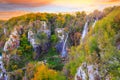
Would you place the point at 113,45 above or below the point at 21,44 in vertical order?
above

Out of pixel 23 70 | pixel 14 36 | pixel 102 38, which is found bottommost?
pixel 23 70

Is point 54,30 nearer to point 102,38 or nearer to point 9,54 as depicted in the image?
point 9,54

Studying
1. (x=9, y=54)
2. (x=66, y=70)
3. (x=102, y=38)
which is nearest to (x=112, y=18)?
(x=102, y=38)

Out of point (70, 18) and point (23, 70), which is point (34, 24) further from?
point (23, 70)

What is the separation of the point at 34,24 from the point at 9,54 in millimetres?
14254

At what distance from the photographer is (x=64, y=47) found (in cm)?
8406

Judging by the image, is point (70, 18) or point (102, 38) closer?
point (102, 38)

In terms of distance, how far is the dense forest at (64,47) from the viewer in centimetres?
3916

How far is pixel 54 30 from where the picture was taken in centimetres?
9219

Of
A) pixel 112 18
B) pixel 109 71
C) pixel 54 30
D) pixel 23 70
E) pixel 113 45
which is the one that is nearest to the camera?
pixel 109 71

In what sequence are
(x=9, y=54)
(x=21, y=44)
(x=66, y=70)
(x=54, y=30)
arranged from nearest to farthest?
(x=66, y=70) → (x=9, y=54) → (x=21, y=44) → (x=54, y=30)

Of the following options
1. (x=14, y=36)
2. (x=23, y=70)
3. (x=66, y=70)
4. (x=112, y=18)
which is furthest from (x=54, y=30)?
(x=112, y=18)

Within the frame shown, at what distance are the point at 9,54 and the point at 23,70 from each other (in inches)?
454

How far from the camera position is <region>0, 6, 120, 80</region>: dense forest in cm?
3916
